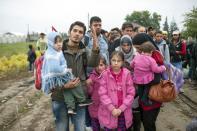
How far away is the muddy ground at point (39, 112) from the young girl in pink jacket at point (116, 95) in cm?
219

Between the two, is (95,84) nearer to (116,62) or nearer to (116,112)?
(116,62)

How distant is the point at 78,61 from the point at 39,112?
4.48m

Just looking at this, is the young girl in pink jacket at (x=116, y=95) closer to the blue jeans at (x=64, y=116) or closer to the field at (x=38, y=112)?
the blue jeans at (x=64, y=116)

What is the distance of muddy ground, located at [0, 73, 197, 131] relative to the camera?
690cm

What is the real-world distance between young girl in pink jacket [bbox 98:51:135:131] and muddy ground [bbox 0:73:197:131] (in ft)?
7.18

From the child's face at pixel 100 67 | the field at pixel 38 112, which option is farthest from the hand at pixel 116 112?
the field at pixel 38 112

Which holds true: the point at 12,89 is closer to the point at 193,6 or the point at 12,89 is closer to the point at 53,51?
the point at 53,51

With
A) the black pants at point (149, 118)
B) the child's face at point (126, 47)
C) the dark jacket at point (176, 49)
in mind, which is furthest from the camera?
the dark jacket at point (176, 49)

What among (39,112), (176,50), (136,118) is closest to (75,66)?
(136,118)

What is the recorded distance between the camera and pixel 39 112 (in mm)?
8367

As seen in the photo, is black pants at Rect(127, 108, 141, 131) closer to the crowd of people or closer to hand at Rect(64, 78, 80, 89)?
the crowd of people

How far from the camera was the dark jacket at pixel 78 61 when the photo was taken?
13.8 feet

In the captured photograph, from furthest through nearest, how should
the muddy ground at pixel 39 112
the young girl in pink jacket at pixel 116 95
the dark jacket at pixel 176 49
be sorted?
the dark jacket at pixel 176 49, the muddy ground at pixel 39 112, the young girl in pink jacket at pixel 116 95

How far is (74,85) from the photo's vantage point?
13.5 ft
